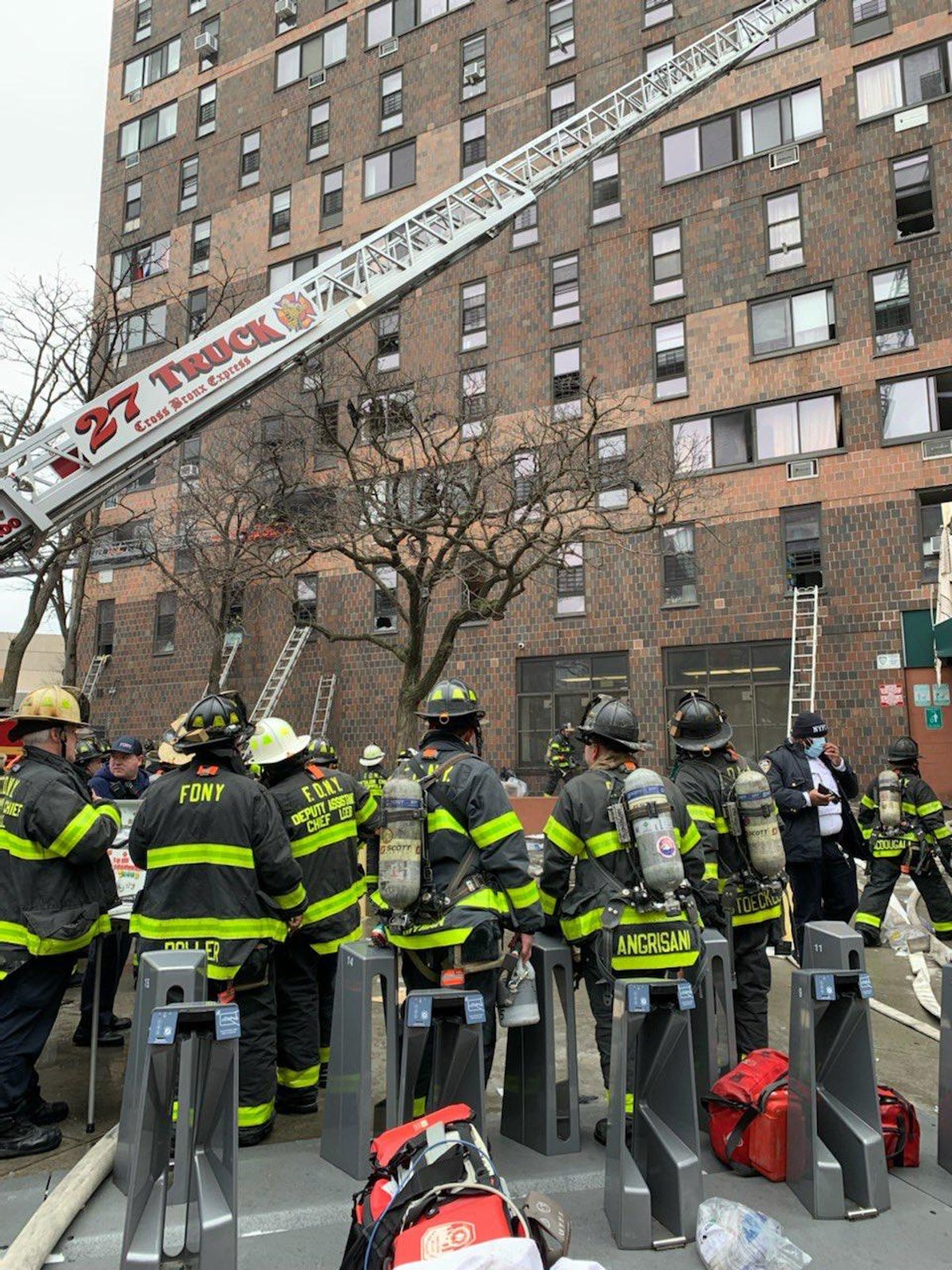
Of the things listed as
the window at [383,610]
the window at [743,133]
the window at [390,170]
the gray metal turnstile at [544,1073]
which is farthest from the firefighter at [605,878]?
the window at [390,170]

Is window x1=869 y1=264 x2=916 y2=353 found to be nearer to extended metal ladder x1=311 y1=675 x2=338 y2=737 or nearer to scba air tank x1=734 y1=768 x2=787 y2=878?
extended metal ladder x1=311 y1=675 x2=338 y2=737

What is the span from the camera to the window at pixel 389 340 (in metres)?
25.7

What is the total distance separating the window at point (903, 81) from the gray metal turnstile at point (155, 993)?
23.9m

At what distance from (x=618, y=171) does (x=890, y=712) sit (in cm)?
1526

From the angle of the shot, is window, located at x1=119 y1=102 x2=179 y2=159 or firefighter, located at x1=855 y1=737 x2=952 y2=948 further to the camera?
window, located at x1=119 y1=102 x2=179 y2=159

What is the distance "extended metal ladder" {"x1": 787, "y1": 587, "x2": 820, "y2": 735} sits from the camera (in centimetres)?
1902

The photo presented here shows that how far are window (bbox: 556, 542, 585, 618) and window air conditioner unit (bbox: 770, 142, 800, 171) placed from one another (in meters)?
10.2

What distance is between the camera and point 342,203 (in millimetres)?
27250

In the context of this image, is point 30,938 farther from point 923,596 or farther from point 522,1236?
point 923,596

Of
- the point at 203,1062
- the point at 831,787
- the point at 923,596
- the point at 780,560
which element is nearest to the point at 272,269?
the point at 780,560

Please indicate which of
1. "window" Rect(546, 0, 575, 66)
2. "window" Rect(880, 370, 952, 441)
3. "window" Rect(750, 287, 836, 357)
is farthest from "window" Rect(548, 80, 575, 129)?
"window" Rect(880, 370, 952, 441)

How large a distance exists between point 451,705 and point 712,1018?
7.25 ft

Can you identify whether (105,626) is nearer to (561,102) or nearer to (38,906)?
(561,102)

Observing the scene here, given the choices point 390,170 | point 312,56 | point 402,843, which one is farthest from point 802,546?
point 312,56
